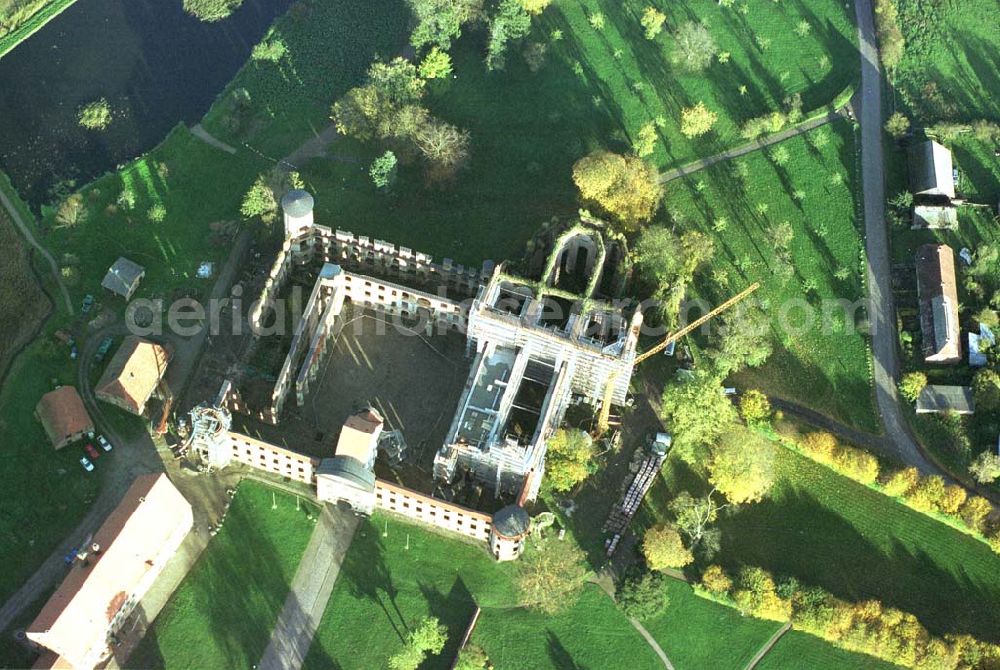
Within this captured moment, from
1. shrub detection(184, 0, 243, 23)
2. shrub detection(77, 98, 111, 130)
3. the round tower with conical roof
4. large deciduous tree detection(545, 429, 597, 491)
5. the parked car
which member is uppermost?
shrub detection(184, 0, 243, 23)

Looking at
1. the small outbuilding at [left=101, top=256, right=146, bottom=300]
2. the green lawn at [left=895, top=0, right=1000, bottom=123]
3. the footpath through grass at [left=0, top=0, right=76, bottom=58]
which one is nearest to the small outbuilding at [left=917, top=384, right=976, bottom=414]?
the green lawn at [left=895, top=0, right=1000, bottom=123]

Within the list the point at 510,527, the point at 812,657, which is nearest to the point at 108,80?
the point at 510,527

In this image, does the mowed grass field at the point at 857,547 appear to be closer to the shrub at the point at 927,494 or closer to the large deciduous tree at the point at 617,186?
the shrub at the point at 927,494

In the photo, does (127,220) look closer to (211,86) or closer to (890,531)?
(211,86)

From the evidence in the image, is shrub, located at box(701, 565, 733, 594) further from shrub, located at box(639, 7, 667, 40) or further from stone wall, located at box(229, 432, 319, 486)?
shrub, located at box(639, 7, 667, 40)

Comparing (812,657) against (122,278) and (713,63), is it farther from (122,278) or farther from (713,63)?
(122,278)
